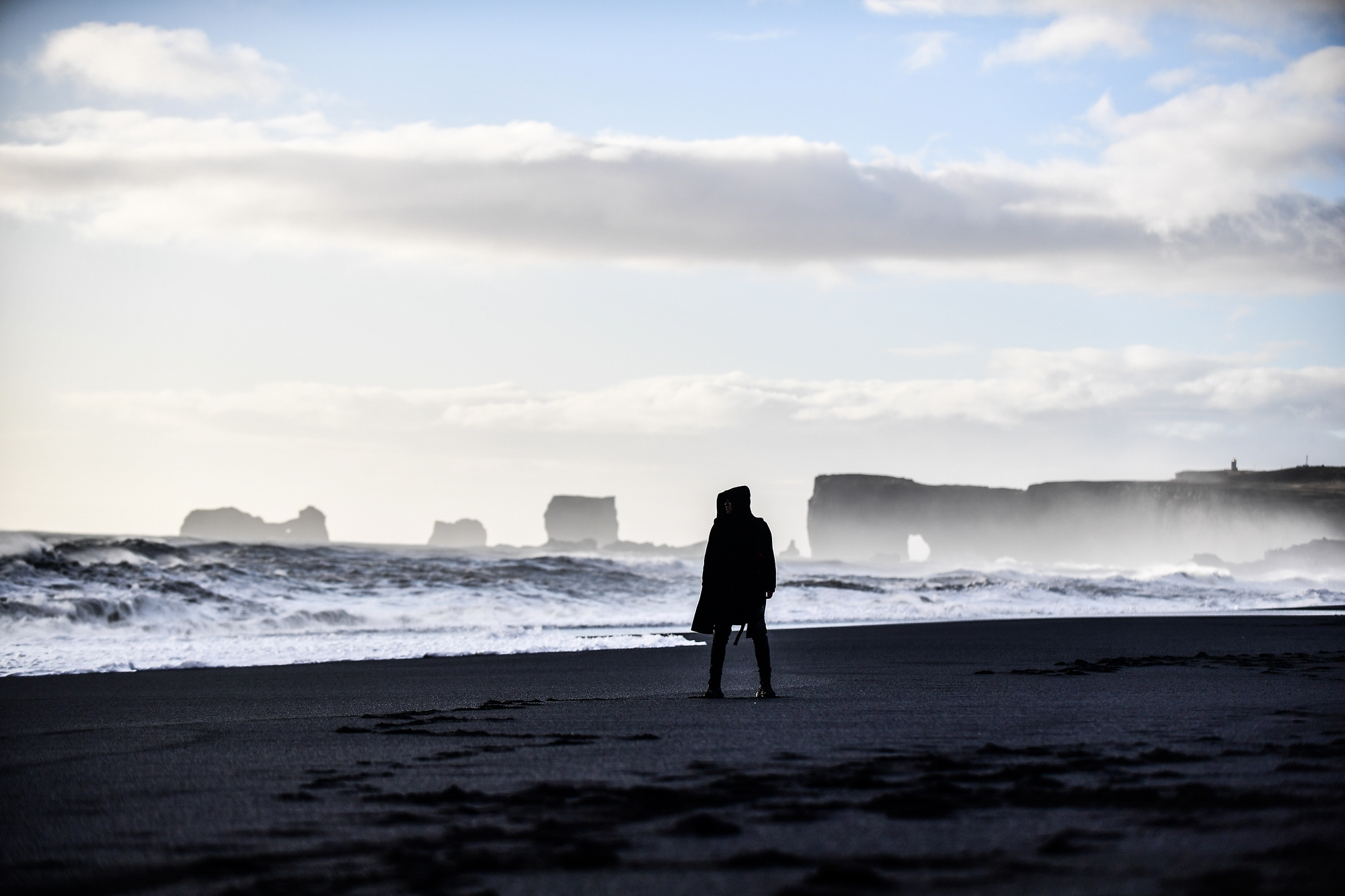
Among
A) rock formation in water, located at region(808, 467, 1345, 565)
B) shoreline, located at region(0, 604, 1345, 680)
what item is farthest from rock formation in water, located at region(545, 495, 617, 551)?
shoreline, located at region(0, 604, 1345, 680)

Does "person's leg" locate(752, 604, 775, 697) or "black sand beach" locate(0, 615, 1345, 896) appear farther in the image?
"person's leg" locate(752, 604, 775, 697)

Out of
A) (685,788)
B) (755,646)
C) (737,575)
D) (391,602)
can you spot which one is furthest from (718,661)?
(391,602)

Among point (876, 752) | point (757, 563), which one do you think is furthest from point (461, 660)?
point (876, 752)

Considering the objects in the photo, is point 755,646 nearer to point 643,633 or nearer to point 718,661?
point 718,661

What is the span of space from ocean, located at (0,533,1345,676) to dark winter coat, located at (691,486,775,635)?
18.0 feet

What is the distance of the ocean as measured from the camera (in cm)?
1469

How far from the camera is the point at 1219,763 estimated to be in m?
5.11

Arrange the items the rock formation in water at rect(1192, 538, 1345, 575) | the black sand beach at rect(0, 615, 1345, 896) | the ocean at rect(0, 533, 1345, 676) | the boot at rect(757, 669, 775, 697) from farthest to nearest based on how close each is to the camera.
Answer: the rock formation in water at rect(1192, 538, 1345, 575) < the ocean at rect(0, 533, 1345, 676) < the boot at rect(757, 669, 775, 697) < the black sand beach at rect(0, 615, 1345, 896)

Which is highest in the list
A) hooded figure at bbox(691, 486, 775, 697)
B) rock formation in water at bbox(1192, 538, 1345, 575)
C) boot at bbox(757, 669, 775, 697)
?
hooded figure at bbox(691, 486, 775, 697)

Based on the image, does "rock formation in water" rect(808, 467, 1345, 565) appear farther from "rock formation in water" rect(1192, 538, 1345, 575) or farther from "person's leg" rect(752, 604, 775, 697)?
"person's leg" rect(752, 604, 775, 697)

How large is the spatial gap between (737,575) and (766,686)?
84cm

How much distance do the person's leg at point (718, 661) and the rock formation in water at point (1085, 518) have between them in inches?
2936

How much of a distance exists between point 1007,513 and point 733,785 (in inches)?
3488

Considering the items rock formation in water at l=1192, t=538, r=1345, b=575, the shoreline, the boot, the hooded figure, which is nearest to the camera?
the boot
